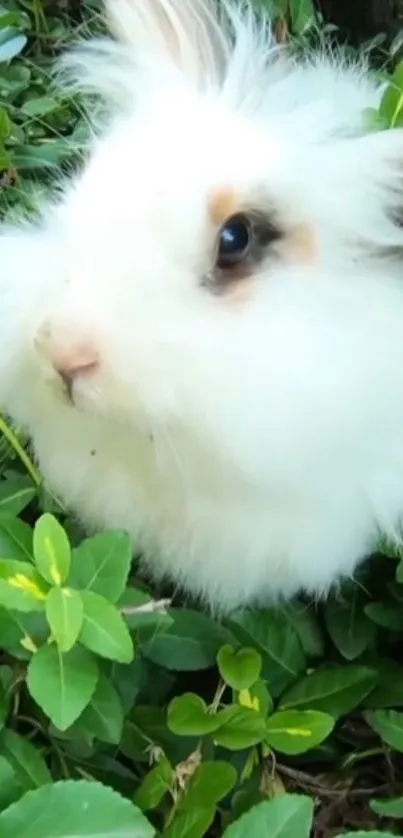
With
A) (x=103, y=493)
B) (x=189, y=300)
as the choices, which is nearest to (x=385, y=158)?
(x=189, y=300)

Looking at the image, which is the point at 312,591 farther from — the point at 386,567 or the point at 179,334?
the point at 179,334

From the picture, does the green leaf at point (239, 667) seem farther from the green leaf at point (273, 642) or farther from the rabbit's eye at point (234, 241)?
the rabbit's eye at point (234, 241)

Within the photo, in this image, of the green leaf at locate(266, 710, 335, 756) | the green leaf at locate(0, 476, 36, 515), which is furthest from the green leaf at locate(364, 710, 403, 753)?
the green leaf at locate(0, 476, 36, 515)

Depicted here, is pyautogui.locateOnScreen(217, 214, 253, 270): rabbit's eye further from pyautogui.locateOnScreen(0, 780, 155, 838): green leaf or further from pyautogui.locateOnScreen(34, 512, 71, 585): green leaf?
pyautogui.locateOnScreen(0, 780, 155, 838): green leaf

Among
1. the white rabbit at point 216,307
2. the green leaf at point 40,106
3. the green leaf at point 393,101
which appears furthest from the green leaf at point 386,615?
the green leaf at point 40,106

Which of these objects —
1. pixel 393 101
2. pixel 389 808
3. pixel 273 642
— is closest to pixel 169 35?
pixel 393 101

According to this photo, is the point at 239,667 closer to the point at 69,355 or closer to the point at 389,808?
the point at 389,808
